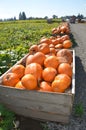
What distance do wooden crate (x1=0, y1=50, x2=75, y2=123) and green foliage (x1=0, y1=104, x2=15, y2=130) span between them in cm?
22

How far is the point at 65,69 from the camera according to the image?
4523 millimetres

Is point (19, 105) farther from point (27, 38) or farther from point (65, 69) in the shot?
point (27, 38)

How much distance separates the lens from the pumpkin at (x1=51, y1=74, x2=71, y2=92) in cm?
395

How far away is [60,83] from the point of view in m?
3.99

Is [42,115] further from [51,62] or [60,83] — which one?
[51,62]

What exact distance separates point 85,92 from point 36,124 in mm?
1830

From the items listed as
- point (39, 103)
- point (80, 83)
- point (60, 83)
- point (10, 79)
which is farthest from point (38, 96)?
point (80, 83)

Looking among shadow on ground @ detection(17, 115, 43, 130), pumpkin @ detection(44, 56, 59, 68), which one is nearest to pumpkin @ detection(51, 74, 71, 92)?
pumpkin @ detection(44, 56, 59, 68)

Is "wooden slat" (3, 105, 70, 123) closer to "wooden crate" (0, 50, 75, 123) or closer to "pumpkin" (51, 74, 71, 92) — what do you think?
"wooden crate" (0, 50, 75, 123)

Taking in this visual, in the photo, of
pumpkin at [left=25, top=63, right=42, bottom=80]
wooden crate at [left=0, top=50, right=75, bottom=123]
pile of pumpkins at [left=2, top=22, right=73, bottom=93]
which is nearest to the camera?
wooden crate at [left=0, top=50, right=75, bottom=123]

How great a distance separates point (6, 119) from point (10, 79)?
0.75 metres

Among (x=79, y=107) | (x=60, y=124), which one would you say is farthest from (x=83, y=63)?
(x=60, y=124)

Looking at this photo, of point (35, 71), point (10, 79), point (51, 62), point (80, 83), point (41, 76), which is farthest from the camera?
point (80, 83)

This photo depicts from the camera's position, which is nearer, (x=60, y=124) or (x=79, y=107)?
(x=60, y=124)
